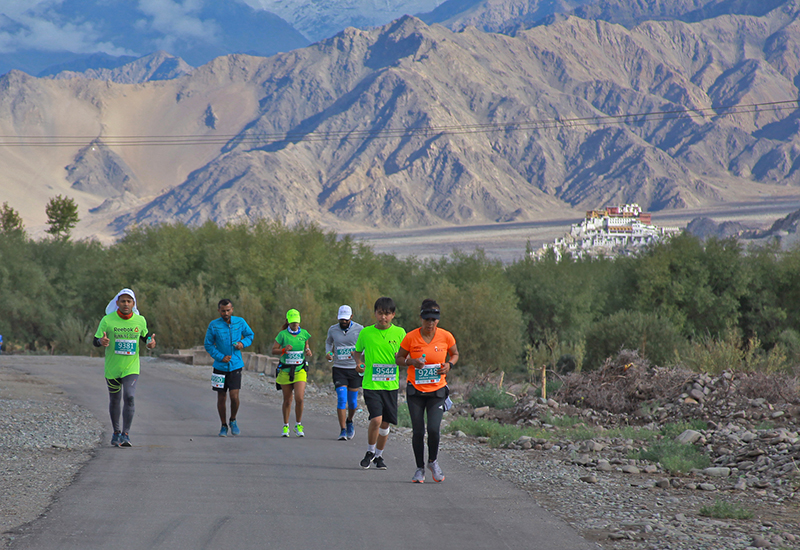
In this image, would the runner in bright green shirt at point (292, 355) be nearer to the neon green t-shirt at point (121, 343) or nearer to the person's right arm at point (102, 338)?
the neon green t-shirt at point (121, 343)

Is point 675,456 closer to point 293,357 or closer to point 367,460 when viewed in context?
point 367,460

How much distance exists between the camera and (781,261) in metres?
44.0

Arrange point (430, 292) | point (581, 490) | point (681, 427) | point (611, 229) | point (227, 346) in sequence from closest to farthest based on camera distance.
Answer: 1. point (581, 490)
2. point (227, 346)
3. point (681, 427)
4. point (430, 292)
5. point (611, 229)

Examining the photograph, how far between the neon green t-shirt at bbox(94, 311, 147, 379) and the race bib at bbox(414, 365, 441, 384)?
399cm

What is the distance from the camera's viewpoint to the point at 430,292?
1622 inches

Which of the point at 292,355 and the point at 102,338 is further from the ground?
the point at 102,338

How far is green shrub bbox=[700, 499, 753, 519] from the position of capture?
25.3 ft

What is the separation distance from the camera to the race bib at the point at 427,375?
8.45 m

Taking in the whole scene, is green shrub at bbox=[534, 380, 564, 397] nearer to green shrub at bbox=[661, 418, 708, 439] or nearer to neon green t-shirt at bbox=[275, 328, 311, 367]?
green shrub at bbox=[661, 418, 708, 439]

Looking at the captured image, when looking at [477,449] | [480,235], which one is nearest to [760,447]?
[477,449]

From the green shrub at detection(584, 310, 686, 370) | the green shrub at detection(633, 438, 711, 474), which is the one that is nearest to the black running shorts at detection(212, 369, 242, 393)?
the green shrub at detection(633, 438, 711, 474)

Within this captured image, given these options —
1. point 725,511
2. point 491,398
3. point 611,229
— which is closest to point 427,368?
point 725,511

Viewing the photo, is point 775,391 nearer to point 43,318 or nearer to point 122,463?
point 122,463

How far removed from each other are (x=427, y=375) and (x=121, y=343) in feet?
14.5
